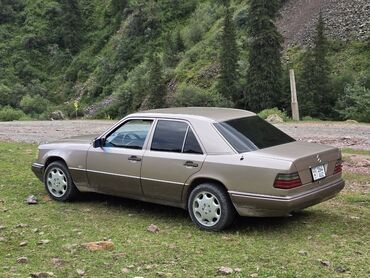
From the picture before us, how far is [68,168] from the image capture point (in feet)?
26.7

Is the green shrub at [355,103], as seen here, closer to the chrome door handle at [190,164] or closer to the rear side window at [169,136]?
the rear side window at [169,136]

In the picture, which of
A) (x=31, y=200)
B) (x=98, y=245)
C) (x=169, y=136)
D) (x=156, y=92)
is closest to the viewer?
(x=98, y=245)

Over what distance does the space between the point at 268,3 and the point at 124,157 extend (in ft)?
121

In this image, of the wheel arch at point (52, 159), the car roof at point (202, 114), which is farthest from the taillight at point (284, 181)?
the wheel arch at point (52, 159)

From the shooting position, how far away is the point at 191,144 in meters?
6.82

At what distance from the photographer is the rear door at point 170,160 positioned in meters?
6.75

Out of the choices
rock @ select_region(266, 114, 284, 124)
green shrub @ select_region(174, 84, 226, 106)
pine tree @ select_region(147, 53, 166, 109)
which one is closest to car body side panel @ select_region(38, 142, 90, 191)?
rock @ select_region(266, 114, 284, 124)

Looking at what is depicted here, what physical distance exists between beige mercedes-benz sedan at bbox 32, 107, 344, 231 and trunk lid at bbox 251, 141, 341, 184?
0.01 metres

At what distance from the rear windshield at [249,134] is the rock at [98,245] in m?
1.91

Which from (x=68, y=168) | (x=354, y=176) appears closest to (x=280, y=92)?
(x=354, y=176)

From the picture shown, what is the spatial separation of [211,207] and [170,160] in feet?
2.80

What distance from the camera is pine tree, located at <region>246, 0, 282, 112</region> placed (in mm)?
39781

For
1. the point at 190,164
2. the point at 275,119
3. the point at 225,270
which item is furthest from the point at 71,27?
the point at 225,270

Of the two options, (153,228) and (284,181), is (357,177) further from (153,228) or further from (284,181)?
(153,228)
